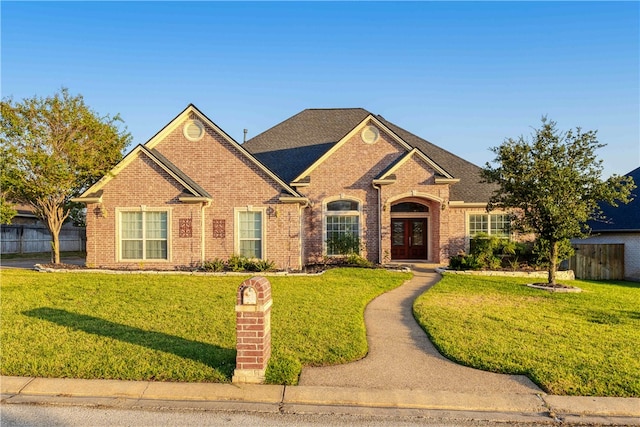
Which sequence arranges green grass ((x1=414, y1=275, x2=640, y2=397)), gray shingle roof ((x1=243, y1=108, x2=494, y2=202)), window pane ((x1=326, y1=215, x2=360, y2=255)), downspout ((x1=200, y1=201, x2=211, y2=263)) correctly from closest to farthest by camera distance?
green grass ((x1=414, y1=275, x2=640, y2=397)) → downspout ((x1=200, y1=201, x2=211, y2=263)) → window pane ((x1=326, y1=215, x2=360, y2=255)) → gray shingle roof ((x1=243, y1=108, x2=494, y2=202))

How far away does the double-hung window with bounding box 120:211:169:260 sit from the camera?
52.2 feet

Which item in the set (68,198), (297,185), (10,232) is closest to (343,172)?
(297,185)

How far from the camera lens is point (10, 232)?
2584 centimetres

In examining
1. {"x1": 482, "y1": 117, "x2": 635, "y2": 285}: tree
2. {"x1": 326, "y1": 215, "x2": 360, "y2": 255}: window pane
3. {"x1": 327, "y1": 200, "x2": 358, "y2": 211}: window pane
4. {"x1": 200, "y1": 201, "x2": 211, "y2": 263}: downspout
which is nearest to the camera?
{"x1": 482, "y1": 117, "x2": 635, "y2": 285}: tree

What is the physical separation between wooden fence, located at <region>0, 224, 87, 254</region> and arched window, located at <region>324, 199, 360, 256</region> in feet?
67.8

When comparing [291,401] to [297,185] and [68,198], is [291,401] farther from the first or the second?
[68,198]

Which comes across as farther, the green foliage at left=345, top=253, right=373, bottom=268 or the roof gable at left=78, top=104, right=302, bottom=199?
the green foliage at left=345, top=253, right=373, bottom=268

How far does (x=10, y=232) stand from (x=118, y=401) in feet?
88.6

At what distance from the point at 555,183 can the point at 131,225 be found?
49.0 ft

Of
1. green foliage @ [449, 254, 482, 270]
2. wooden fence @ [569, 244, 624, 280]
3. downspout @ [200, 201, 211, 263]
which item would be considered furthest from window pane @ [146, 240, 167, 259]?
wooden fence @ [569, 244, 624, 280]

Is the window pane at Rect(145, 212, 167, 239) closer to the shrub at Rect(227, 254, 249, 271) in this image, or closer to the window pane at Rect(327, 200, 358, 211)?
the shrub at Rect(227, 254, 249, 271)

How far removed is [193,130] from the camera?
17.0m

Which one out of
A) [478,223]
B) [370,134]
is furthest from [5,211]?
[478,223]

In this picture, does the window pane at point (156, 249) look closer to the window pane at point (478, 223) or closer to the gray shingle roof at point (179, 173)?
the gray shingle roof at point (179, 173)
